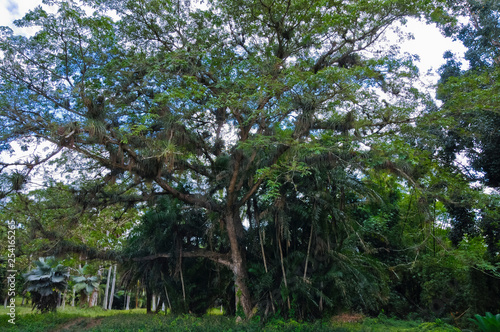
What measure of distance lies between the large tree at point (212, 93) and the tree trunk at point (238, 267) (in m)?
0.04

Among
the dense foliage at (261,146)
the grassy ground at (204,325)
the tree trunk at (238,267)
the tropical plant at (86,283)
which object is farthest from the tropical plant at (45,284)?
the tree trunk at (238,267)

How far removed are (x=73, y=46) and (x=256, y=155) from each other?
5141 millimetres

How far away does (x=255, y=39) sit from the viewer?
33.2 ft

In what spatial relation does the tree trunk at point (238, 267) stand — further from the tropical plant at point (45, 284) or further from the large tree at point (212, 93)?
the tropical plant at point (45, 284)

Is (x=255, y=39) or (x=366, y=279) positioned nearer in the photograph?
(x=366, y=279)

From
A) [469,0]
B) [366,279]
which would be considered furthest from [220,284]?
[469,0]

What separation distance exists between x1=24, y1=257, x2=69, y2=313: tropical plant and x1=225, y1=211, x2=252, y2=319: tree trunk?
875 cm

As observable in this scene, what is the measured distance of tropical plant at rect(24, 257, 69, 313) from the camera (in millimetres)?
13773

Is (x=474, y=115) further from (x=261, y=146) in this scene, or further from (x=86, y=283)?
(x=86, y=283)

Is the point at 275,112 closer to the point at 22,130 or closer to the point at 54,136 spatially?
the point at 54,136

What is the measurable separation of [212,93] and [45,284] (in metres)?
11.3

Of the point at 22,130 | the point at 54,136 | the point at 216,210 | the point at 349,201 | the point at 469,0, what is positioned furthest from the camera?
the point at 349,201

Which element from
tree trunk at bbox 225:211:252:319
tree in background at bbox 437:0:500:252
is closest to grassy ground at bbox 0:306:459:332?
tree trunk at bbox 225:211:252:319

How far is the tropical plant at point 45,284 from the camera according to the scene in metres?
13.8
